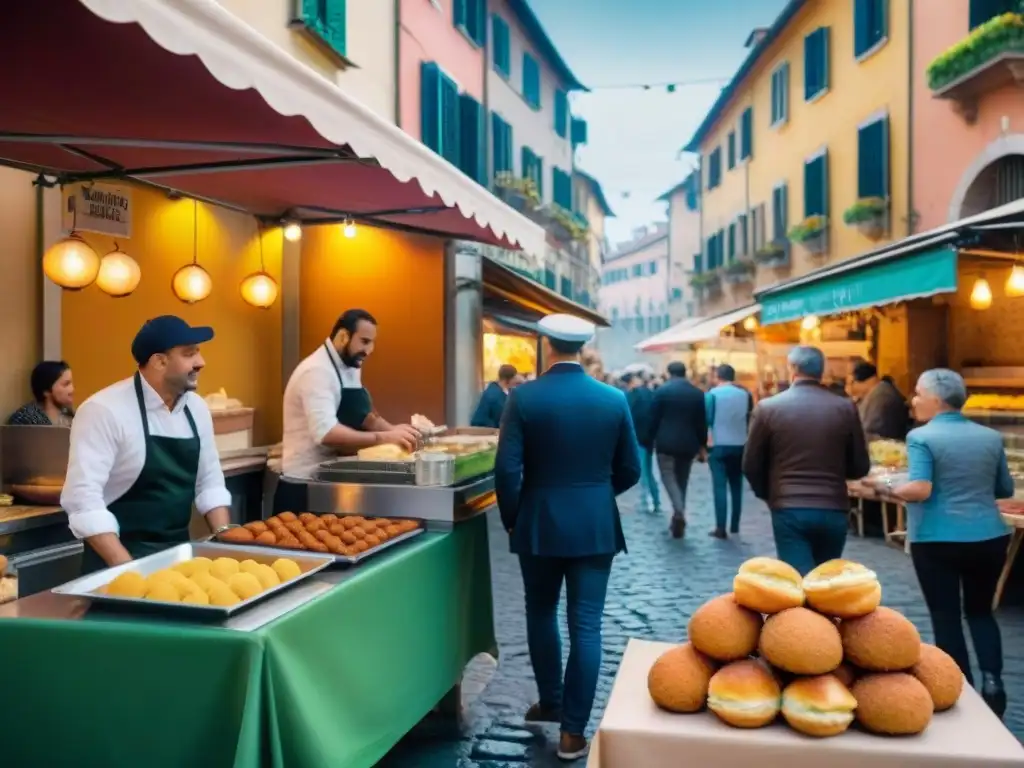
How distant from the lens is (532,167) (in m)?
24.2

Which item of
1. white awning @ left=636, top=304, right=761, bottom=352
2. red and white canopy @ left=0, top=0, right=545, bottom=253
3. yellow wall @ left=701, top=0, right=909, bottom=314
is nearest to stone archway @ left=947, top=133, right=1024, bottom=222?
yellow wall @ left=701, top=0, right=909, bottom=314

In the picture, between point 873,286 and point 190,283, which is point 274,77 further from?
point 873,286

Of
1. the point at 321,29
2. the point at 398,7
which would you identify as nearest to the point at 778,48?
the point at 398,7

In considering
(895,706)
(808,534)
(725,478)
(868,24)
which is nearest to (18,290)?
(808,534)

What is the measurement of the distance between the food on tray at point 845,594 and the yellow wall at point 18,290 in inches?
214

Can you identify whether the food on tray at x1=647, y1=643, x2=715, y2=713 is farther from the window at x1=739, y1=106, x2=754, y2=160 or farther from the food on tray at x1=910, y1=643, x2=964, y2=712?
the window at x1=739, y1=106, x2=754, y2=160

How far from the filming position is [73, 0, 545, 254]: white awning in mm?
2818

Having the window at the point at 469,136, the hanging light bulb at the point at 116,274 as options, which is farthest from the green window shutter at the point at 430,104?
the hanging light bulb at the point at 116,274

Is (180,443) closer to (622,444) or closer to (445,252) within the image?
(622,444)

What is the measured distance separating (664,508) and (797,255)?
9772mm

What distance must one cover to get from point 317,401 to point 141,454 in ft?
5.12

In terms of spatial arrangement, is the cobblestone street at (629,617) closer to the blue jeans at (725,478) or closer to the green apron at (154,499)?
the blue jeans at (725,478)

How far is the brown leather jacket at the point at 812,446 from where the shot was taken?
16.9 feet

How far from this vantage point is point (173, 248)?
7844mm
